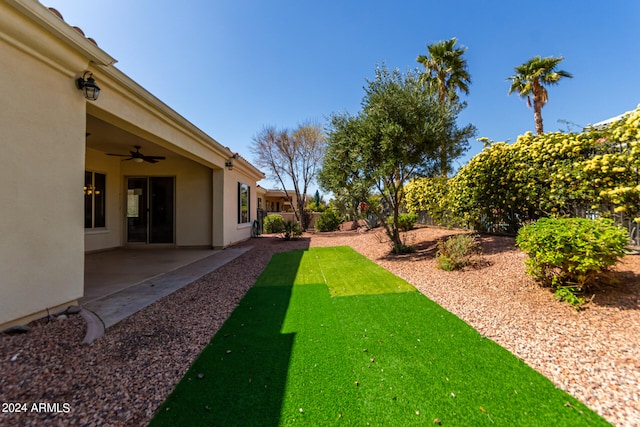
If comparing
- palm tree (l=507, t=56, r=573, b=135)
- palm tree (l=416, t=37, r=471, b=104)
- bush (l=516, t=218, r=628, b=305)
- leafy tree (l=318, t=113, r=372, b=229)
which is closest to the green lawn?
bush (l=516, t=218, r=628, b=305)

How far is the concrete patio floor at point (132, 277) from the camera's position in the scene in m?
3.62

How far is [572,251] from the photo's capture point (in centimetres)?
347

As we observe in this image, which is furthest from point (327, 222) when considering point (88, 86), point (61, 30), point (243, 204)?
point (61, 30)

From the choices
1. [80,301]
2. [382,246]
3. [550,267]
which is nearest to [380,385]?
[550,267]

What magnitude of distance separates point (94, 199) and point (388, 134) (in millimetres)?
8882

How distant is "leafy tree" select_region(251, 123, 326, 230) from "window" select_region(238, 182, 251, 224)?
6.77 metres

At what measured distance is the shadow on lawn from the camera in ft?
6.08

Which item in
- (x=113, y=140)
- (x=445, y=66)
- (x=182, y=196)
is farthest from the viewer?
(x=445, y=66)

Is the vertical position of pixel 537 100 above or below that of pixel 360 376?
above

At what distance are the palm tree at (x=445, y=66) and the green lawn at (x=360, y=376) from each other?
14399 mm

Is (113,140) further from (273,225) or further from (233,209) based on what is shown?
(273,225)

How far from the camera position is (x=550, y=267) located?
3.88 meters

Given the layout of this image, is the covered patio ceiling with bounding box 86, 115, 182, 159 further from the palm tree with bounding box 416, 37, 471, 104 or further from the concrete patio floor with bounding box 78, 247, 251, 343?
the palm tree with bounding box 416, 37, 471, 104

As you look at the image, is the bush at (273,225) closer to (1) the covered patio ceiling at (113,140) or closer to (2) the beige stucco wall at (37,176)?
(1) the covered patio ceiling at (113,140)
